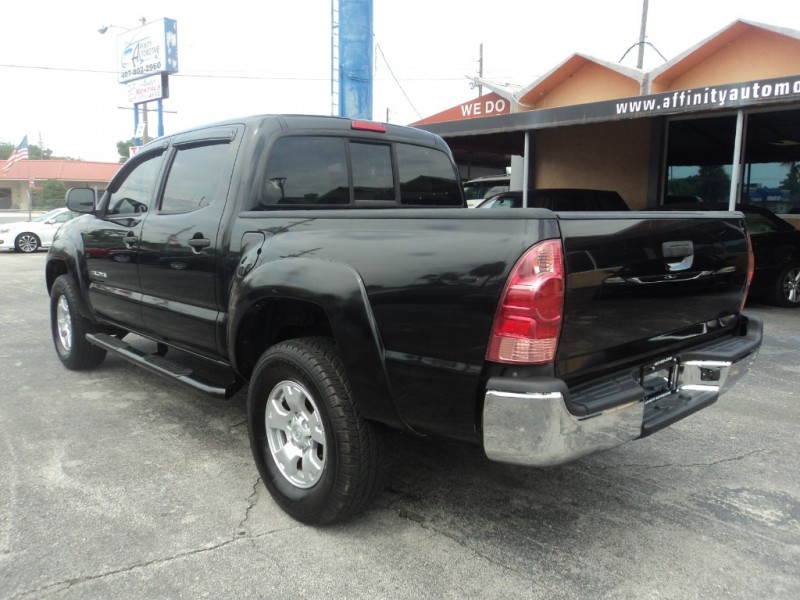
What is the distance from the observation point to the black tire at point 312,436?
2.88 m

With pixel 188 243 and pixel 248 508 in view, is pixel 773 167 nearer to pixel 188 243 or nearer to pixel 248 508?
pixel 188 243

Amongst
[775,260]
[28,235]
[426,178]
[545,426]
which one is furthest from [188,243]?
[28,235]

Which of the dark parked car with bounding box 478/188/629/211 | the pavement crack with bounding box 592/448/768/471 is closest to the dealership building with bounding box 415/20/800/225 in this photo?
the dark parked car with bounding box 478/188/629/211

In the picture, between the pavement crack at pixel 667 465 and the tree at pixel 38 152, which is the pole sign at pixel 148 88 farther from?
the tree at pixel 38 152

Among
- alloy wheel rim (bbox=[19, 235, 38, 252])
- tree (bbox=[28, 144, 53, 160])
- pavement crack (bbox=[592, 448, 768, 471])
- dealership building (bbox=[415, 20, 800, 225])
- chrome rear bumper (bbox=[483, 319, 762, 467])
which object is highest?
tree (bbox=[28, 144, 53, 160])

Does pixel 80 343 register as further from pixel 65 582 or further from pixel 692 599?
pixel 692 599

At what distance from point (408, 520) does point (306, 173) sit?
2.02 m

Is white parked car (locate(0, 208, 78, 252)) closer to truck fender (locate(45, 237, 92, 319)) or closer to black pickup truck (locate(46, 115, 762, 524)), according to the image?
truck fender (locate(45, 237, 92, 319))

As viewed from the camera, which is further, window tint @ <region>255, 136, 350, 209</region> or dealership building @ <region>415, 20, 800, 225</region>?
dealership building @ <region>415, 20, 800, 225</region>

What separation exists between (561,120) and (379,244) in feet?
29.0

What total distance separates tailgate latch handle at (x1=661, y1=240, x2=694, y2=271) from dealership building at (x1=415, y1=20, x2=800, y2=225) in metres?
7.58

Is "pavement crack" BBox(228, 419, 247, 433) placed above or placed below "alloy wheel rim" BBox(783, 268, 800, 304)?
below

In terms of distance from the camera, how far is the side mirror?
5.22m

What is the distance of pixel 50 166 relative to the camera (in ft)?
190
